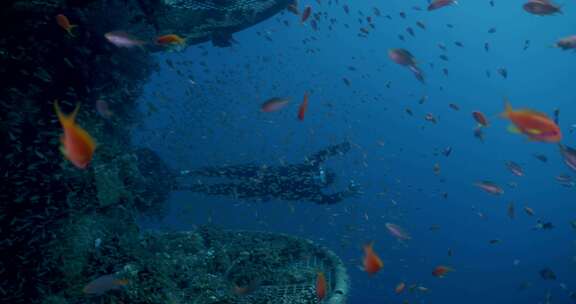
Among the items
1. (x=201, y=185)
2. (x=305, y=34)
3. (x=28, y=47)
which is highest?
(x=28, y=47)

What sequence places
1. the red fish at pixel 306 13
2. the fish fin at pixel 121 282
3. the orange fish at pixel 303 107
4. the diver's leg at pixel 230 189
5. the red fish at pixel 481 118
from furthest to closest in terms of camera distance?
1. the diver's leg at pixel 230 189
2. the red fish at pixel 306 13
3. the red fish at pixel 481 118
4. the orange fish at pixel 303 107
5. the fish fin at pixel 121 282

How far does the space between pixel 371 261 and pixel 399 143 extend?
8132 centimetres

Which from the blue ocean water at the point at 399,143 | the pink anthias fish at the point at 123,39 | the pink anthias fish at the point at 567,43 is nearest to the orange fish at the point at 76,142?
the pink anthias fish at the point at 123,39

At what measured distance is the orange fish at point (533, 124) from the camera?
3.39 m

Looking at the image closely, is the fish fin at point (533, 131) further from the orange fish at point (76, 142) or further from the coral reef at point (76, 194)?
the coral reef at point (76, 194)

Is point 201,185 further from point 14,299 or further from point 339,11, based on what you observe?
point 339,11

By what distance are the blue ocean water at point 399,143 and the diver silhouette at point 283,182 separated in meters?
1.42

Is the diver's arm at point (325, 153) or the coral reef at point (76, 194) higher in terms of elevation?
the coral reef at point (76, 194)

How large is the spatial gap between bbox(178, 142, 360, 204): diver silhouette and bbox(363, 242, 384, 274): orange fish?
20.2 ft

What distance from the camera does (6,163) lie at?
4.80 m

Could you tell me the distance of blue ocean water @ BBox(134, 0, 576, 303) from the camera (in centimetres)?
3341

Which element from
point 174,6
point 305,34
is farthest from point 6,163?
point 305,34

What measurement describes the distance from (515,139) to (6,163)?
10287 cm

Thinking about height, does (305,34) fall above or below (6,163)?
below
